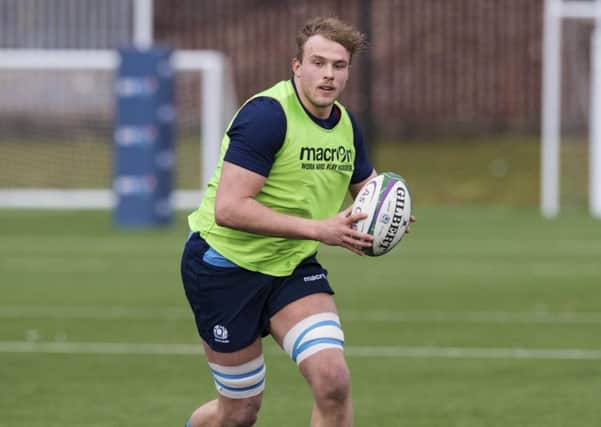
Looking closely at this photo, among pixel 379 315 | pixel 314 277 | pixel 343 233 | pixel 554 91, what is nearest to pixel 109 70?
pixel 554 91

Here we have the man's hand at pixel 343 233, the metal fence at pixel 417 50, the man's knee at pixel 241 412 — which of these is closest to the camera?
the man's hand at pixel 343 233

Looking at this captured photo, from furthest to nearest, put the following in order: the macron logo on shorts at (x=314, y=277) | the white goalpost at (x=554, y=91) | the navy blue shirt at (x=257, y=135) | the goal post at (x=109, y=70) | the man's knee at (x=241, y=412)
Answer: the white goalpost at (x=554, y=91) < the goal post at (x=109, y=70) < the man's knee at (x=241, y=412) < the macron logo on shorts at (x=314, y=277) < the navy blue shirt at (x=257, y=135)

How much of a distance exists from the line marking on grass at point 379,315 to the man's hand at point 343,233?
6.48 meters

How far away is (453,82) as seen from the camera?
30672mm

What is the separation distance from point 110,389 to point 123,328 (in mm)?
2796

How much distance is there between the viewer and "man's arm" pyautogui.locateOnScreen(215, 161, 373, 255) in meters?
6.41

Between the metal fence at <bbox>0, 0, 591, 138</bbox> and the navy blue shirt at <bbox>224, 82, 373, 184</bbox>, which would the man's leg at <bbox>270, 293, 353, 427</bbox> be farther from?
the metal fence at <bbox>0, 0, 591, 138</bbox>

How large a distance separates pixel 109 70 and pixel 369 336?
15615 millimetres

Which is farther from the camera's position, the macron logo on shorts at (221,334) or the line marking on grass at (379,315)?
the line marking on grass at (379,315)

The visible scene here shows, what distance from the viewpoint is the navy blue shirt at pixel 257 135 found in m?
6.57

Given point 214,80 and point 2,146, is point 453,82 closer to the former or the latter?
point 214,80

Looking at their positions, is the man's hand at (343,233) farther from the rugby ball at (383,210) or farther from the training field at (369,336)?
the training field at (369,336)

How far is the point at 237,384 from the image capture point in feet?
22.9

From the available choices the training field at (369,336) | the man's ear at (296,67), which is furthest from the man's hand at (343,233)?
the training field at (369,336)
